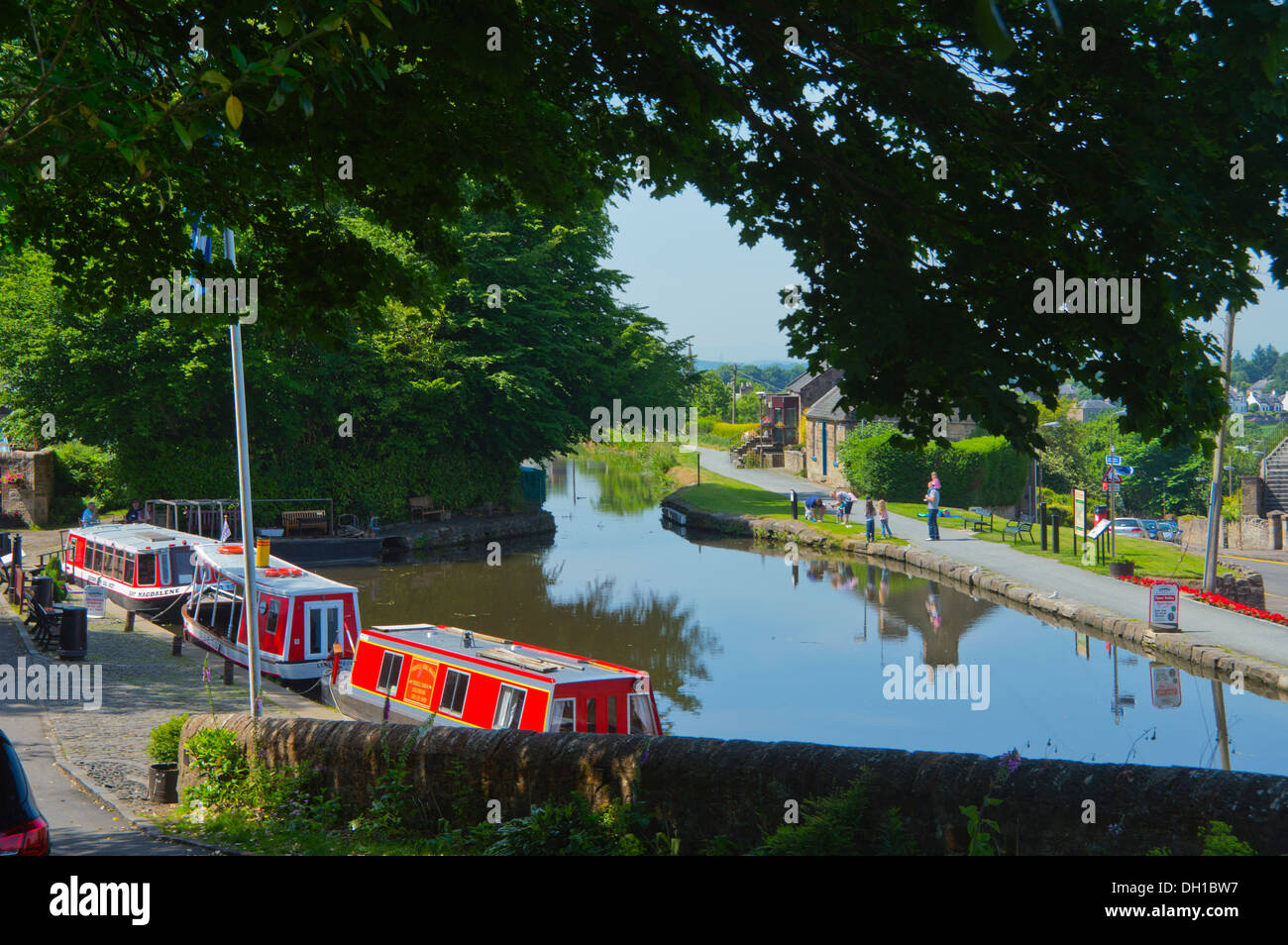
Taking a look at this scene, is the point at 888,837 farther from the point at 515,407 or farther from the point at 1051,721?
the point at 515,407

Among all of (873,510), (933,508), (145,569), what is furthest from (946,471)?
(145,569)

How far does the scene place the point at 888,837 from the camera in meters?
6.39

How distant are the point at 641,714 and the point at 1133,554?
898 inches

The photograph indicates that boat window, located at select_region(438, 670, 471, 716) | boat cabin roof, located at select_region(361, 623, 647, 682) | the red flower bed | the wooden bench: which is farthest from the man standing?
boat window, located at select_region(438, 670, 471, 716)

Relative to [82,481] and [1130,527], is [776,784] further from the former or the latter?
[1130,527]

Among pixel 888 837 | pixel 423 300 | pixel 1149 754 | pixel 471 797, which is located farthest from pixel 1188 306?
pixel 1149 754

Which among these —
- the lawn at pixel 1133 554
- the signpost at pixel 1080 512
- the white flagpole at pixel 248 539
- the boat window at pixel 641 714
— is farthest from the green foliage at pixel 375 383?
the boat window at pixel 641 714

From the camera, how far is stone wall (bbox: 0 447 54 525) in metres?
36.5

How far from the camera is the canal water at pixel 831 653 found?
16.9 metres

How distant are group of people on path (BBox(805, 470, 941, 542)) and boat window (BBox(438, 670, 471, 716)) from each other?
21979 mm

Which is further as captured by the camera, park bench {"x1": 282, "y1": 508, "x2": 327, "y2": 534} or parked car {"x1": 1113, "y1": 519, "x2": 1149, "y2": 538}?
parked car {"x1": 1113, "y1": 519, "x2": 1149, "y2": 538}

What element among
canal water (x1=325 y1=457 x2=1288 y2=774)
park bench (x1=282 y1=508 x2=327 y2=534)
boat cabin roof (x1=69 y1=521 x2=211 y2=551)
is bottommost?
canal water (x1=325 y1=457 x2=1288 y2=774)

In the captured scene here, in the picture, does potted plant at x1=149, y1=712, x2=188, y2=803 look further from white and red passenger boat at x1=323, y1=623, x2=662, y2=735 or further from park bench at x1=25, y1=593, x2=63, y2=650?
park bench at x1=25, y1=593, x2=63, y2=650
